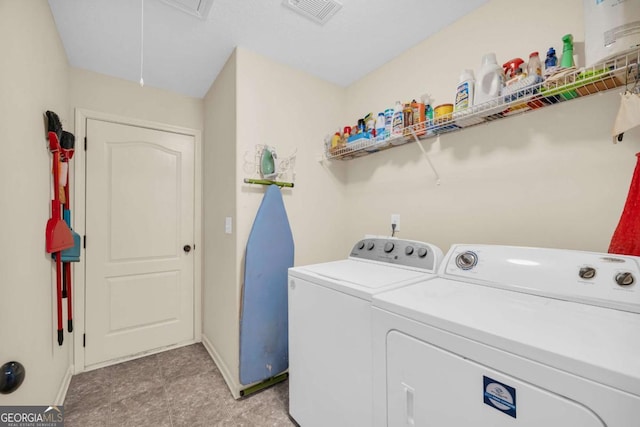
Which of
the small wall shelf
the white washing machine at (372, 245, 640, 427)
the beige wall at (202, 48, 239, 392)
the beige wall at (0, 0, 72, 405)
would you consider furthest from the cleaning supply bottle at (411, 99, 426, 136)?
the beige wall at (0, 0, 72, 405)

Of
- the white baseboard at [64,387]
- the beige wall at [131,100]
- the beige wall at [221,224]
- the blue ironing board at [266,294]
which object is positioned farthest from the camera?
the beige wall at [131,100]

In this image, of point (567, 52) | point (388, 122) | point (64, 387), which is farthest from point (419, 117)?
point (64, 387)

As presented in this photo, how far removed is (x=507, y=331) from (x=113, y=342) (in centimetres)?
284

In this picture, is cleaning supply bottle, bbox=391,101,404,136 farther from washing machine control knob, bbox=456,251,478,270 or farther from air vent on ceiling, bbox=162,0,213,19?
air vent on ceiling, bbox=162,0,213,19

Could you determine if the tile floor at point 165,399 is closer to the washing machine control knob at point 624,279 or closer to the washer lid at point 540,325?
the washer lid at point 540,325

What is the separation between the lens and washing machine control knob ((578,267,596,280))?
941 millimetres

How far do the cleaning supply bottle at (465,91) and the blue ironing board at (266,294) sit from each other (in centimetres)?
127

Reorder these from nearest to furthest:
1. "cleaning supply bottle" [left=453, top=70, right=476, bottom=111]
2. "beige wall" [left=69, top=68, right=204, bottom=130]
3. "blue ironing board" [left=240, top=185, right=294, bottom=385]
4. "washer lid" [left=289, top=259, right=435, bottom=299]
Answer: "washer lid" [left=289, top=259, right=435, bottom=299]
"cleaning supply bottle" [left=453, top=70, right=476, bottom=111]
"blue ironing board" [left=240, top=185, right=294, bottom=385]
"beige wall" [left=69, top=68, right=204, bottom=130]

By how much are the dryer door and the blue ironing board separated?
3.59ft

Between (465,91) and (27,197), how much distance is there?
219 centimetres

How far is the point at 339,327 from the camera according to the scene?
1.18 meters

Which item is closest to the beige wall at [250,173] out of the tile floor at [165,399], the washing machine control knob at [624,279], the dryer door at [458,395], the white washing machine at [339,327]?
the tile floor at [165,399]

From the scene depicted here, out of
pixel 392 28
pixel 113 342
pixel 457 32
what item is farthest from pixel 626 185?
pixel 113 342

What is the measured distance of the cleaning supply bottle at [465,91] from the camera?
1391 mm
